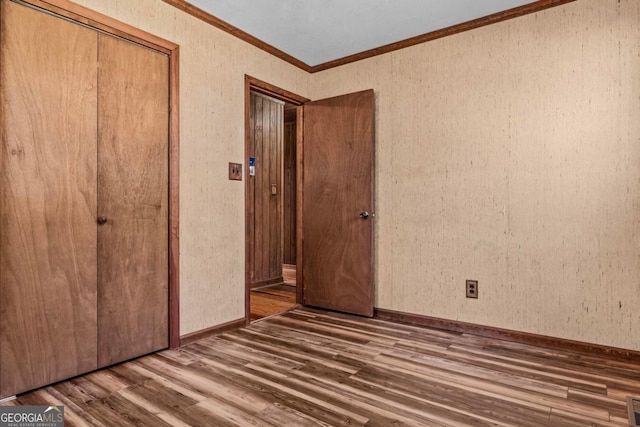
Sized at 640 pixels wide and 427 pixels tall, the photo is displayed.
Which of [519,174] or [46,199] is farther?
[519,174]

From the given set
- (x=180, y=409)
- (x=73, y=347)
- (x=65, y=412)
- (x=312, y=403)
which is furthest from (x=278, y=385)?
(x=73, y=347)

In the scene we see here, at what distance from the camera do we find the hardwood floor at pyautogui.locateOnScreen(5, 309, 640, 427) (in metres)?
1.68

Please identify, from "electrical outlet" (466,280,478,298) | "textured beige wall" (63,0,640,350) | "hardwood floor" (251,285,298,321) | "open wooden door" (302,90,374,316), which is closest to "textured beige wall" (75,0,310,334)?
"textured beige wall" (63,0,640,350)

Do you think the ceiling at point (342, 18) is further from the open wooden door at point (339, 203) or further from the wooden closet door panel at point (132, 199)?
the wooden closet door panel at point (132, 199)

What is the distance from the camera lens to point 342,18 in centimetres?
278

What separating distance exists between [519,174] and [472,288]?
94cm

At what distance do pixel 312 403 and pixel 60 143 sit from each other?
1909 millimetres

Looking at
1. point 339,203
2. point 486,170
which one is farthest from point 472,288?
point 339,203

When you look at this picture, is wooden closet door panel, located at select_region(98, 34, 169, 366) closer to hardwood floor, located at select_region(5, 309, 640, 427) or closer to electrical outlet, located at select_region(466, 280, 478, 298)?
hardwood floor, located at select_region(5, 309, 640, 427)

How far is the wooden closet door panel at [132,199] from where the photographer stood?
217cm

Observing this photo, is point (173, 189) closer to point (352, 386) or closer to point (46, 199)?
point (46, 199)

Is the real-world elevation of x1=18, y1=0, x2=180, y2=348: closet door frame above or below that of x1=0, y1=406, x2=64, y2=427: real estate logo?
above

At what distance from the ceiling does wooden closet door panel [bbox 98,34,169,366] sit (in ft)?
2.41

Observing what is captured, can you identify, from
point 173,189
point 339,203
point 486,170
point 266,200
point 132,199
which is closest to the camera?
point 132,199
